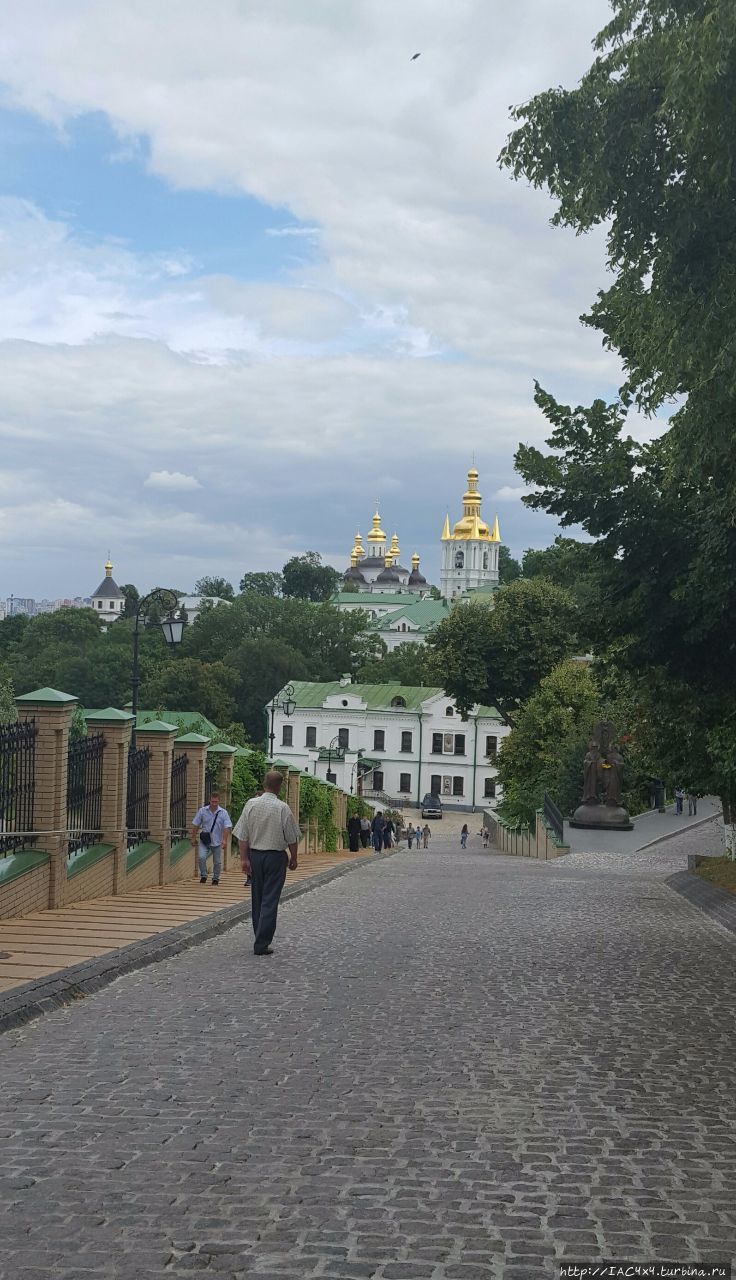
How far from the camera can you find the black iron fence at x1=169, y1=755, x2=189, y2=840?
19844mm

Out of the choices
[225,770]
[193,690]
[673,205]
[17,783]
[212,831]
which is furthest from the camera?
[193,690]

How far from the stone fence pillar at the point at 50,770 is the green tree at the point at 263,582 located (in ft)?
489

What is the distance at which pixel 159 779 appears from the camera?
724 inches

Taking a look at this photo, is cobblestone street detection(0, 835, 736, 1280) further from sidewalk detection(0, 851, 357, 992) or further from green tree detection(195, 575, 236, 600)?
green tree detection(195, 575, 236, 600)

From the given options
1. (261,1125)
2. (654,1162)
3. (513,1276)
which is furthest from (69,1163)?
(654,1162)

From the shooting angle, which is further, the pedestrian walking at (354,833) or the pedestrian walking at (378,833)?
the pedestrian walking at (378,833)

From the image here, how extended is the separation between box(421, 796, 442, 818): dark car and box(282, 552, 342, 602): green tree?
83144 mm

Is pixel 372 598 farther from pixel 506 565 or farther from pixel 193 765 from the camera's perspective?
pixel 193 765

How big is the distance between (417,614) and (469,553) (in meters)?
19.1

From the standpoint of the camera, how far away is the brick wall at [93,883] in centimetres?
1408

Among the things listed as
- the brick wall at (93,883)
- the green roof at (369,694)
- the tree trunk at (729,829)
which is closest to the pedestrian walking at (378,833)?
the tree trunk at (729,829)

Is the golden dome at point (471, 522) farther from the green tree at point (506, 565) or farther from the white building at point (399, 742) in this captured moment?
the white building at point (399, 742)

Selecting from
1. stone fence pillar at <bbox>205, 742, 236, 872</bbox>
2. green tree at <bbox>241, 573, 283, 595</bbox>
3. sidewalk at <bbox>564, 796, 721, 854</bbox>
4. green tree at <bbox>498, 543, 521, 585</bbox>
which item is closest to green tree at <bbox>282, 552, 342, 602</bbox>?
green tree at <bbox>241, 573, 283, 595</bbox>

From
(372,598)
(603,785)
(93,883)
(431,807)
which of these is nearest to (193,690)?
(431,807)
